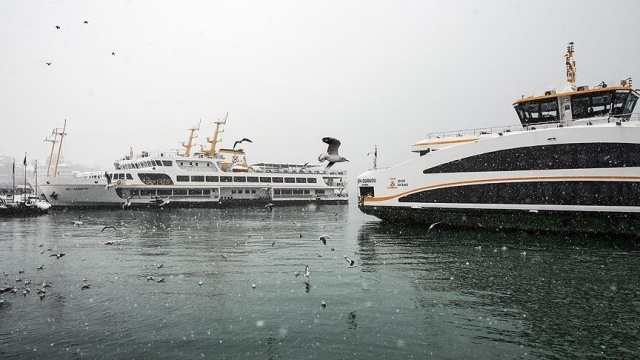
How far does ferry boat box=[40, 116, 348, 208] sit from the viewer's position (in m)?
58.2

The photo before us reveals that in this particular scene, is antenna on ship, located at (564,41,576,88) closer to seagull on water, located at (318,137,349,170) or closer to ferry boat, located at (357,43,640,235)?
ferry boat, located at (357,43,640,235)

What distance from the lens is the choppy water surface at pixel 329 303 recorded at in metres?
8.88

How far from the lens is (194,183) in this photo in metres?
64.6

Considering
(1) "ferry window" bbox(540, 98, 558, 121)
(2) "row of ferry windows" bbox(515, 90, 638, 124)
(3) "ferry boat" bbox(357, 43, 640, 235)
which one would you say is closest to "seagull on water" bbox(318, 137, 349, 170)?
Result: (3) "ferry boat" bbox(357, 43, 640, 235)

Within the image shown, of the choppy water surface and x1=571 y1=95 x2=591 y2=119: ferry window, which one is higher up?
x1=571 y1=95 x2=591 y2=119: ferry window

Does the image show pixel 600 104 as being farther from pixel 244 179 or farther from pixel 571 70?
pixel 244 179

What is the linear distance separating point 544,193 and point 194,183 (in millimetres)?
52095

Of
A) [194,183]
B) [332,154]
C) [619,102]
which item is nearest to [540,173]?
[619,102]

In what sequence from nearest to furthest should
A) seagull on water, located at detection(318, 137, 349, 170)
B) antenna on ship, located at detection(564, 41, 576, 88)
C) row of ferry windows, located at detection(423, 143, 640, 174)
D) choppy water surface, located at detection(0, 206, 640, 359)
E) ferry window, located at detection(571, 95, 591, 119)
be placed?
choppy water surface, located at detection(0, 206, 640, 359) → seagull on water, located at detection(318, 137, 349, 170) → row of ferry windows, located at detection(423, 143, 640, 174) → ferry window, located at detection(571, 95, 591, 119) → antenna on ship, located at detection(564, 41, 576, 88)

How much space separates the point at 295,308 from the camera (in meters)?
11.5

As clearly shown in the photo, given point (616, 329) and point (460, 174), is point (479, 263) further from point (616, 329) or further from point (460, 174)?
point (460, 174)

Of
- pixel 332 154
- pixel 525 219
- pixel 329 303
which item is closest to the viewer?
pixel 329 303

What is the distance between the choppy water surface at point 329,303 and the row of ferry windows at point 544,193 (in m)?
3.10

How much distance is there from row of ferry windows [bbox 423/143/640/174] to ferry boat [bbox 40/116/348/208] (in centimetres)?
3721
